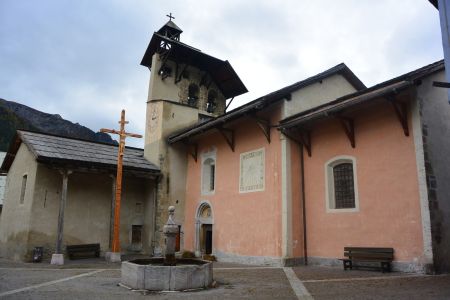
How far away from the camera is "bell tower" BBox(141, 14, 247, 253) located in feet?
55.7

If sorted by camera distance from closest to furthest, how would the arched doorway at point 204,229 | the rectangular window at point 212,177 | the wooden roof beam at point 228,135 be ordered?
1. the wooden roof beam at point 228,135
2. the arched doorway at point 204,229
3. the rectangular window at point 212,177

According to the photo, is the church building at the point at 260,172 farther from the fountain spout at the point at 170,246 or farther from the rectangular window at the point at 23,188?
the fountain spout at the point at 170,246

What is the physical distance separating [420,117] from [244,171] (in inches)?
253

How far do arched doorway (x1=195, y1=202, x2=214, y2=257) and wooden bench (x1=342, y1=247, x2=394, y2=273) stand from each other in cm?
658

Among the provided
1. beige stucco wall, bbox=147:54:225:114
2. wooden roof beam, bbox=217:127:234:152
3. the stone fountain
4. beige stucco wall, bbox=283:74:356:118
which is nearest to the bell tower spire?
beige stucco wall, bbox=147:54:225:114

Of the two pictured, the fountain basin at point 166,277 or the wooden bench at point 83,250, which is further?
the wooden bench at point 83,250

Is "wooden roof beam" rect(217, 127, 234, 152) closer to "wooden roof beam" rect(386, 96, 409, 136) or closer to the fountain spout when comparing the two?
"wooden roof beam" rect(386, 96, 409, 136)

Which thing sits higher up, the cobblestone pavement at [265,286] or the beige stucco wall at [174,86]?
the beige stucco wall at [174,86]

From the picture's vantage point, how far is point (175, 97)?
62.5ft

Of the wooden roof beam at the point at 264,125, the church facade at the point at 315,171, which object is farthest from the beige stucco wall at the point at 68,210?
the wooden roof beam at the point at 264,125

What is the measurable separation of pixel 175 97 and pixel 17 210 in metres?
8.69

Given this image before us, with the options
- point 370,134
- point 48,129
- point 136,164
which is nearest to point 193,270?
point 370,134

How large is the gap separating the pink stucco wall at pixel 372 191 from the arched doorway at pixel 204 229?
507cm

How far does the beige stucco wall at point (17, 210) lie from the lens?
14.2 m
